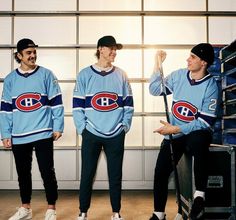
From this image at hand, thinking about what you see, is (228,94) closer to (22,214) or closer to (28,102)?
(28,102)

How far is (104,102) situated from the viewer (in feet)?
9.52

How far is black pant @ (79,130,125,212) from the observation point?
2887mm

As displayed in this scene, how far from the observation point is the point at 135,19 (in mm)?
4746

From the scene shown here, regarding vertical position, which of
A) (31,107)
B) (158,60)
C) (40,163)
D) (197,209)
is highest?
(158,60)

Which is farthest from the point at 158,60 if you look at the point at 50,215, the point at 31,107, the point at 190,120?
the point at 50,215

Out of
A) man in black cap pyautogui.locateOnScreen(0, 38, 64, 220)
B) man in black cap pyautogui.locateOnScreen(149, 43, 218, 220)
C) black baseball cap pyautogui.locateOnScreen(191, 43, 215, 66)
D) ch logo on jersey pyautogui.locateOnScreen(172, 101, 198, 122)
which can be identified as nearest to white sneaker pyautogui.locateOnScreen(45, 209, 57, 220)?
man in black cap pyautogui.locateOnScreen(0, 38, 64, 220)

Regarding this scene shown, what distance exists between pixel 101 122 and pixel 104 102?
15 cm

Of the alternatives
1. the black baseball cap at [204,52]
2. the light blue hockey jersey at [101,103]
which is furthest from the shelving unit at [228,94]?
the light blue hockey jersey at [101,103]

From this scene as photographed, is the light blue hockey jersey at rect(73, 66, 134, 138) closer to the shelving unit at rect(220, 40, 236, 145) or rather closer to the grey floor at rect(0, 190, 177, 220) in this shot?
the grey floor at rect(0, 190, 177, 220)

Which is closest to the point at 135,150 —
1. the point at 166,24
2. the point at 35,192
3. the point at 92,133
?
the point at 35,192

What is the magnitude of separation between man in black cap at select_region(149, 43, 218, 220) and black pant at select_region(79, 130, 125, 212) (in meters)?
0.29

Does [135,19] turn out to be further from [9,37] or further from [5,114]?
[5,114]

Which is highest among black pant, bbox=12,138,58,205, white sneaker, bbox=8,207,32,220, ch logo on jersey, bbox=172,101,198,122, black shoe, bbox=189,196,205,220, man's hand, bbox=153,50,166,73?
man's hand, bbox=153,50,166,73

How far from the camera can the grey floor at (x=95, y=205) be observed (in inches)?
131
